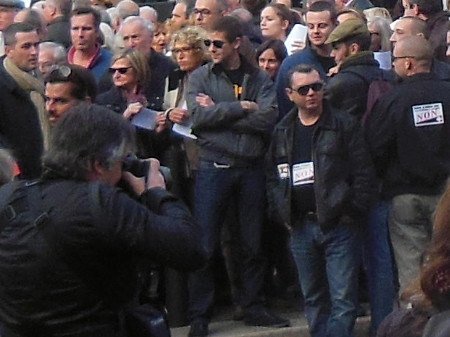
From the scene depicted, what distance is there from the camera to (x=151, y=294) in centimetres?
457

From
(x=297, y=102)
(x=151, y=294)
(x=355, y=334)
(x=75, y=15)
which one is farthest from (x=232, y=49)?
(x=151, y=294)

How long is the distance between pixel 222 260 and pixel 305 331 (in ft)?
3.04

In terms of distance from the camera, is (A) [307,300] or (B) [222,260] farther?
(B) [222,260]

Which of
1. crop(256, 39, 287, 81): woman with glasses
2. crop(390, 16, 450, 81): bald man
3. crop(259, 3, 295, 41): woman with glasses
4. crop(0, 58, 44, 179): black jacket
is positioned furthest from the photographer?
crop(259, 3, 295, 41): woman with glasses

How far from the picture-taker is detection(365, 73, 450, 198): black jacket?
25.5ft

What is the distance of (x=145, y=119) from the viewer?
27.2 ft

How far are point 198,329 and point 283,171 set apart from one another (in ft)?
4.46

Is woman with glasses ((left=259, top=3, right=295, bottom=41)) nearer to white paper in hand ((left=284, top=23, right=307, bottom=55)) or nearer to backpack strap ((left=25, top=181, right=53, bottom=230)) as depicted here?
white paper in hand ((left=284, top=23, right=307, bottom=55))

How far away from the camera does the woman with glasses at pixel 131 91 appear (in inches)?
327

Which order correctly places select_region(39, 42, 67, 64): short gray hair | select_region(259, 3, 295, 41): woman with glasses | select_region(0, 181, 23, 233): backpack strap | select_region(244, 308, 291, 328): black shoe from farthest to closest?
select_region(259, 3, 295, 41): woman with glasses < select_region(39, 42, 67, 64): short gray hair < select_region(244, 308, 291, 328): black shoe < select_region(0, 181, 23, 233): backpack strap

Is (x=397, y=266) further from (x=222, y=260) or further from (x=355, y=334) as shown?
(x=222, y=260)

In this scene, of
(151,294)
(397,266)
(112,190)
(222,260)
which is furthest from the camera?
(222,260)

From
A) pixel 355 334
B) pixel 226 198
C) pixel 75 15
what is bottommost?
pixel 355 334

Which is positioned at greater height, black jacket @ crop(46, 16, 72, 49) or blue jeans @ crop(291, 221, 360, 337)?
black jacket @ crop(46, 16, 72, 49)
